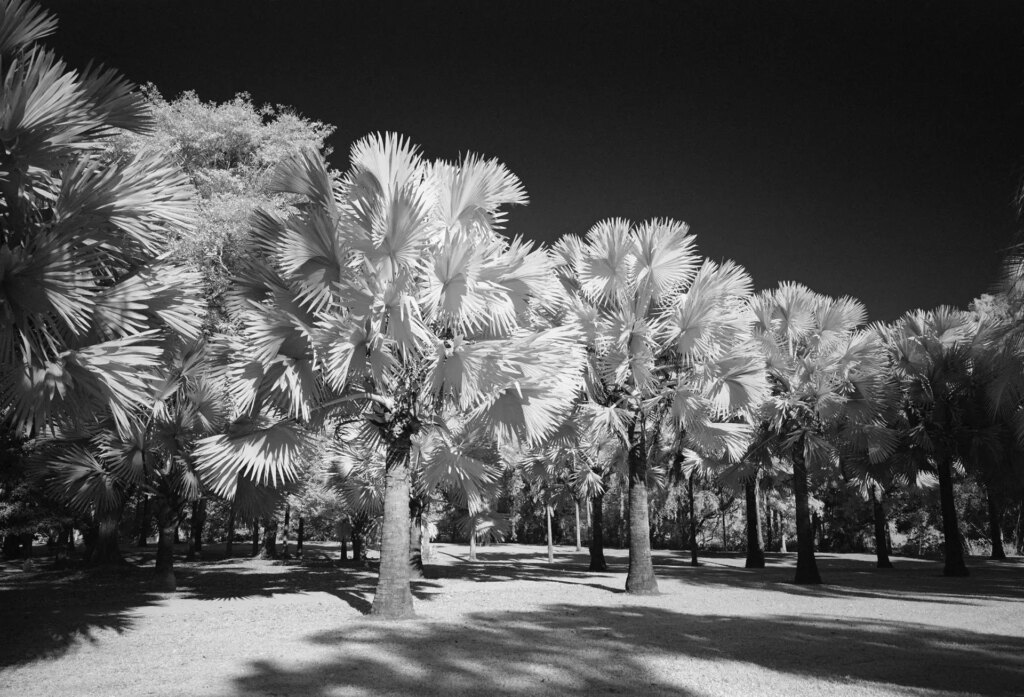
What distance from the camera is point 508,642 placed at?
882cm

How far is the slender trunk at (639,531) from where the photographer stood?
15.4 m

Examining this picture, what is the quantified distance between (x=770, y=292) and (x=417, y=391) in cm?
1213

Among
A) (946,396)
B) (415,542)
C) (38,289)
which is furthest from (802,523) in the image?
(38,289)

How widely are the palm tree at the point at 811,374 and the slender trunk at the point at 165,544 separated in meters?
15.4

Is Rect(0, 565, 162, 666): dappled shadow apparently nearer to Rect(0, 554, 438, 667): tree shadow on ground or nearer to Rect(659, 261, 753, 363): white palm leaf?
Rect(0, 554, 438, 667): tree shadow on ground

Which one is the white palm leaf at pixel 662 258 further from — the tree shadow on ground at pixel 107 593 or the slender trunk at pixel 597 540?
the slender trunk at pixel 597 540

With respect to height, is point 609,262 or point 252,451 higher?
point 609,262

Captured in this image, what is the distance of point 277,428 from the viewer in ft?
33.7

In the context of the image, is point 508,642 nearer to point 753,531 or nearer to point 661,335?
point 661,335

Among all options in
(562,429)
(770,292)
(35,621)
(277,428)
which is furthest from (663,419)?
(35,621)

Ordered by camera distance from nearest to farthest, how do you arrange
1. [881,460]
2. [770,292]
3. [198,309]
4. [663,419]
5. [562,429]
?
1. [198,309]
2. [562,429]
3. [663,419]
4. [770,292]
5. [881,460]

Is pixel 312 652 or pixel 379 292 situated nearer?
pixel 312 652

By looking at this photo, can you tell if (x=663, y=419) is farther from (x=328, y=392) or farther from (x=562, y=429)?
(x=328, y=392)

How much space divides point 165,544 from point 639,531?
11.0m
